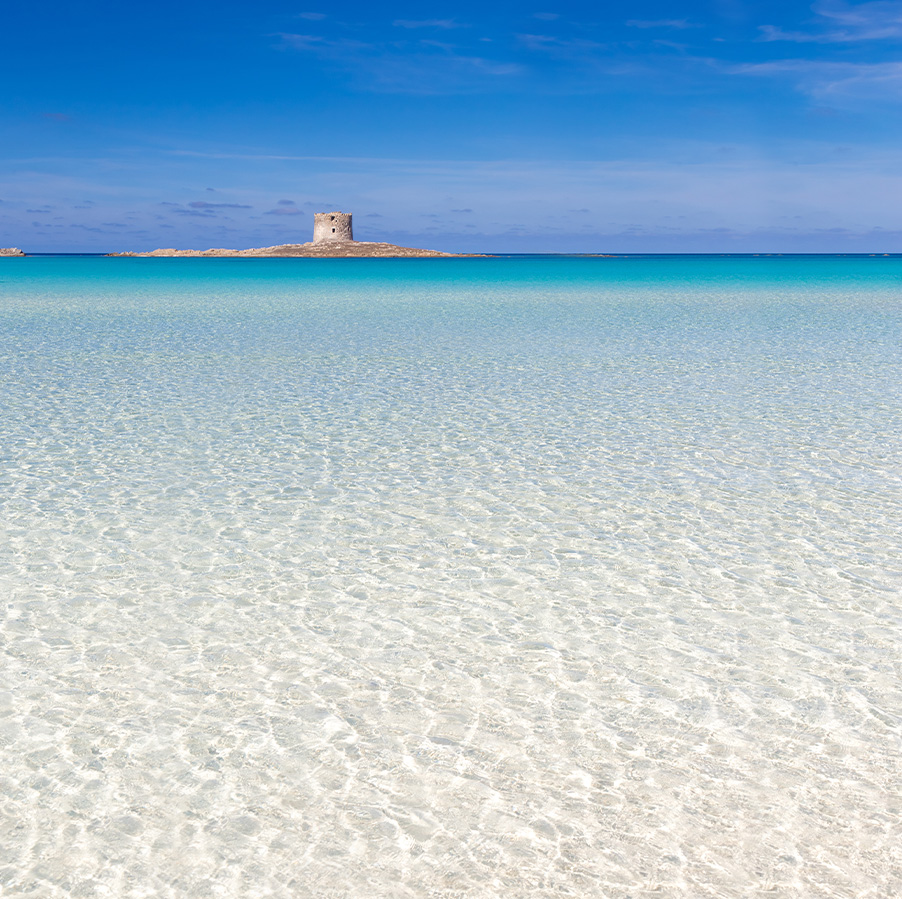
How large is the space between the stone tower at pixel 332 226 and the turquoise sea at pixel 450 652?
11581cm

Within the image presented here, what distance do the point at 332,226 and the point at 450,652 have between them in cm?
12350

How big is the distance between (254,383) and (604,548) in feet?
26.4

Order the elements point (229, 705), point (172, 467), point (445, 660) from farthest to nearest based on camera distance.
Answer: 1. point (172, 467)
2. point (445, 660)
3. point (229, 705)

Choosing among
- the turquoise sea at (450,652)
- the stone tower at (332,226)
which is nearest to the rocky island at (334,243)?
the stone tower at (332,226)

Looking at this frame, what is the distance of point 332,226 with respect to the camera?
12319 centimetres

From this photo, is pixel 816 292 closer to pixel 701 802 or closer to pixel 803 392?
pixel 803 392

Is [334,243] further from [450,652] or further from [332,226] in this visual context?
[450,652]

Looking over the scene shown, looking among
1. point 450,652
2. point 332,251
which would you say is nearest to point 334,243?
point 332,251

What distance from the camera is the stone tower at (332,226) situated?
122312mm

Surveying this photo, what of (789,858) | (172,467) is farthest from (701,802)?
(172,467)

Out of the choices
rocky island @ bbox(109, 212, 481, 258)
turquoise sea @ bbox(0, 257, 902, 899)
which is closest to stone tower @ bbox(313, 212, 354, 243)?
rocky island @ bbox(109, 212, 481, 258)

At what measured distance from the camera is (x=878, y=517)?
259 inches

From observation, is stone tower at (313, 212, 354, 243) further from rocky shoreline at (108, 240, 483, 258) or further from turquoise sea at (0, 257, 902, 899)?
turquoise sea at (0, 257, 902, 899)

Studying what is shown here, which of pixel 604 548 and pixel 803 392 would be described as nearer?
pixel 604 548
